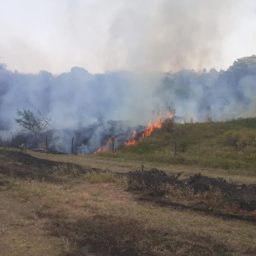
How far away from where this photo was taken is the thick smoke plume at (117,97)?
244 ft

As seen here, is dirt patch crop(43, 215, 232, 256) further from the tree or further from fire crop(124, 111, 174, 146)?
the tree

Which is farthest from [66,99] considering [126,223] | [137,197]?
[126,223]

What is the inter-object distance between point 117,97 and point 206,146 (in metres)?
33.1

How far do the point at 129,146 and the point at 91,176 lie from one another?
25.9 meters

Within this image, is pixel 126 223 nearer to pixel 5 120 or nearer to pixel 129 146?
pixel 129 146

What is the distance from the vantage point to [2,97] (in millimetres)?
79375

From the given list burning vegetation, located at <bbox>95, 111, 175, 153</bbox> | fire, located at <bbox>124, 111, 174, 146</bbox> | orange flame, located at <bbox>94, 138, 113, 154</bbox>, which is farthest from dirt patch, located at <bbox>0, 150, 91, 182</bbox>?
orange flame, located at <bbox>94, 138, 113, 154</bbox>

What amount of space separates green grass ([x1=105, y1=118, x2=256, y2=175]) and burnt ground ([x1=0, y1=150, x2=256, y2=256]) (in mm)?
14774

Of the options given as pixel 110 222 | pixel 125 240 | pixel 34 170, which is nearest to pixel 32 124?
pixel 34 170

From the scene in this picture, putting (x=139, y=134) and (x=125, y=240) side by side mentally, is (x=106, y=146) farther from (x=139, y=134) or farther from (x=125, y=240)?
(x=125, y=240)

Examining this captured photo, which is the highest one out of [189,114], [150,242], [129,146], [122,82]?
[122,82]

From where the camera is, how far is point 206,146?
46750mm

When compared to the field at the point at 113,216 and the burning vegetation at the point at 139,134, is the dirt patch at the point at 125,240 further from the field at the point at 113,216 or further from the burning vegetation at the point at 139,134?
the burning vegetation at the point at 139,134

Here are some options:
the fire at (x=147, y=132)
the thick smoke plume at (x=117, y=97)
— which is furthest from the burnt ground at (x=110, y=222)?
the thick smoke plume at (x=117, y=97)
